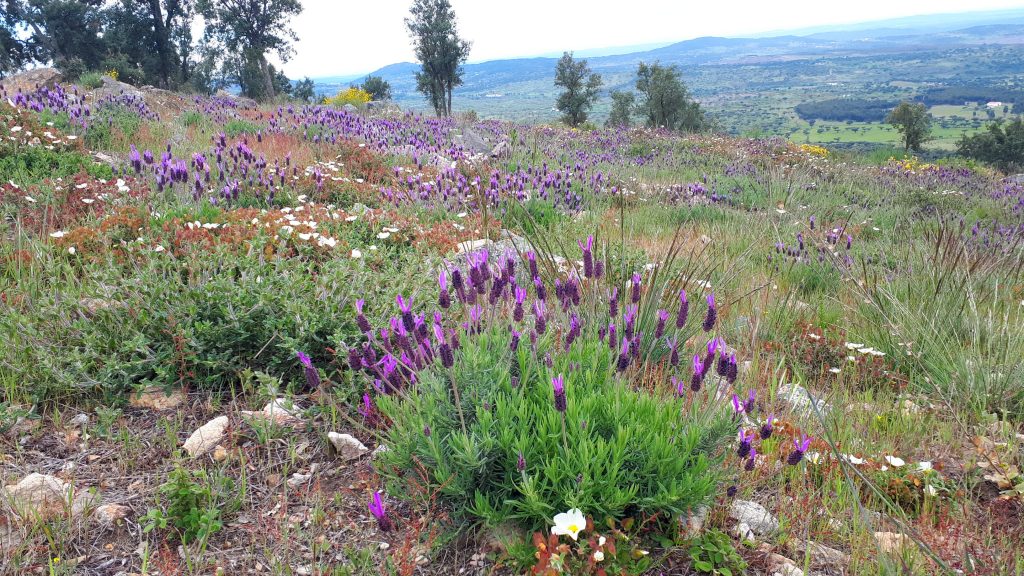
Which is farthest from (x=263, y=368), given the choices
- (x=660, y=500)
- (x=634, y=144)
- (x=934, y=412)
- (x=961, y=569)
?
(x=634, y=144)

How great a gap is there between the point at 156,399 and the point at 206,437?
526 millimetres

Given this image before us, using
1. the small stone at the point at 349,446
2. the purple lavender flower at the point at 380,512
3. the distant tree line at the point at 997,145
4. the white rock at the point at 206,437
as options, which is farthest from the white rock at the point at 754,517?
the distant tree line at the point at 997,145

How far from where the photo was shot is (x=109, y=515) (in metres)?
2.09

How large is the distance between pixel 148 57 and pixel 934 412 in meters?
41.8

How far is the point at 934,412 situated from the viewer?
2957 mm

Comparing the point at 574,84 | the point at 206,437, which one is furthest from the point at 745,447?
the point at 574,84

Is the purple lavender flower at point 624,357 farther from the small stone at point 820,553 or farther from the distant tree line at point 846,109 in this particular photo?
the distant tree line at point 846,109

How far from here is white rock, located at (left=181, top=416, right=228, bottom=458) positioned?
2.42 metres

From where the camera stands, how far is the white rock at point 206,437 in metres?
2.42

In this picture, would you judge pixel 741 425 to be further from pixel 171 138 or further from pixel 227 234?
pixel 171 138

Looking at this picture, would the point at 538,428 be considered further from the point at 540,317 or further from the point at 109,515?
the point at 109,515

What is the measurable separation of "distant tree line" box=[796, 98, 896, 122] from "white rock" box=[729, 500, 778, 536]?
12920 centimetres

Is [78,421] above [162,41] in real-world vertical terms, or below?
below

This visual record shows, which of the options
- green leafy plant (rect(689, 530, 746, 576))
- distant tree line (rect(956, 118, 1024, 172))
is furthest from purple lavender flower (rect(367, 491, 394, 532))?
distant tree line (rect(956, 118, 1024, 172))
